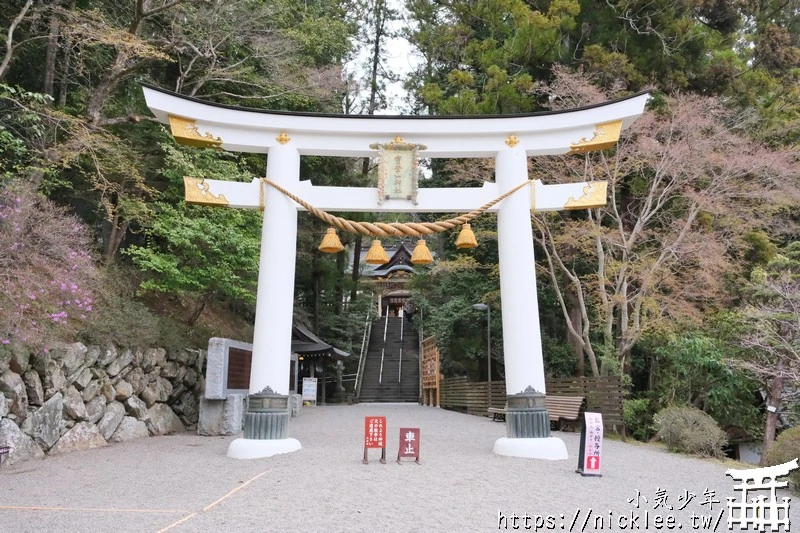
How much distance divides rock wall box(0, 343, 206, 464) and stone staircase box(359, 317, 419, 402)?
12.5m

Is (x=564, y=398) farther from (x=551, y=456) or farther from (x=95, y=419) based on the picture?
(x=95, y=419)

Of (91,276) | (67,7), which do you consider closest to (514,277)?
(91,276)

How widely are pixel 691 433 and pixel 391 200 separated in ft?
20.4

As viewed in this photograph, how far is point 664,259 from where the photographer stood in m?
11.9

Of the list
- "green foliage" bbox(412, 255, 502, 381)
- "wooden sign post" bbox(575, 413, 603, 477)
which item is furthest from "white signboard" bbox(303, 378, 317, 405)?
"wooden sign post" bbox(575, 413, 603, 477)

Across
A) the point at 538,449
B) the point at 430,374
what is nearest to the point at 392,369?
the point at 430,374

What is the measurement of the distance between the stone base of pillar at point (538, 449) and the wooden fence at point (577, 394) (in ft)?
12.9

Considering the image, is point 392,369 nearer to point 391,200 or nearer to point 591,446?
point 391,200

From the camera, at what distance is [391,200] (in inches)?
324

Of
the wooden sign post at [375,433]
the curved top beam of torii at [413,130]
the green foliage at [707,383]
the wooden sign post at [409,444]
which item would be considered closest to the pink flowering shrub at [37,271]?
the curved top beam of torii at [413,130]

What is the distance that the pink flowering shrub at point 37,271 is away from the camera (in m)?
7.01

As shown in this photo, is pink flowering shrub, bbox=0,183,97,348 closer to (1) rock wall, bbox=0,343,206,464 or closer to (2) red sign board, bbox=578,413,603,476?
(1) rock wall, bbox=0,343,206,464

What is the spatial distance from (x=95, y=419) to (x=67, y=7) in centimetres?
817
